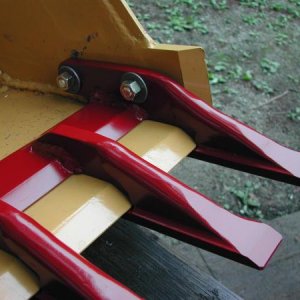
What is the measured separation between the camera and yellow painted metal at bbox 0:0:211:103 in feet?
3.50

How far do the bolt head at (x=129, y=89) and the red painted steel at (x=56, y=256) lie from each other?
398 mm

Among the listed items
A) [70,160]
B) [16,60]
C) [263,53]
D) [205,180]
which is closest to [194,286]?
[70,160]

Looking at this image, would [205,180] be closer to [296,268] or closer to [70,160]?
[296,268]

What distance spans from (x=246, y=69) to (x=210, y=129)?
2.23m

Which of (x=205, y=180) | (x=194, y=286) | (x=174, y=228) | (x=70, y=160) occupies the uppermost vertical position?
(x=70, y=160)

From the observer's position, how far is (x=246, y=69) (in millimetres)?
3141

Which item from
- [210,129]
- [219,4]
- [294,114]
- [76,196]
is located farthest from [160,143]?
[219,4]

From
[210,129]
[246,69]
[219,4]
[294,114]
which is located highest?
[210,129]

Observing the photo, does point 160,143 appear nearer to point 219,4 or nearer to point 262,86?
point 262,86

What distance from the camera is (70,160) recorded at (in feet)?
3.22

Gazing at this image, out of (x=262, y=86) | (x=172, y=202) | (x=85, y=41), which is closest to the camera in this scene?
(x=172, y=202)

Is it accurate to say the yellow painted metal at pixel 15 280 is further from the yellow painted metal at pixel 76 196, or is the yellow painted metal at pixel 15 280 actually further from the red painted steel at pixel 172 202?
the red painted steel at pixel 172 202

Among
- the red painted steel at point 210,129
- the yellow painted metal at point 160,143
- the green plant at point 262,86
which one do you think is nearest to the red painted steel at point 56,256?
the yellow painted metal at point 160,143

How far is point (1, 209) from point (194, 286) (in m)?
0.53
